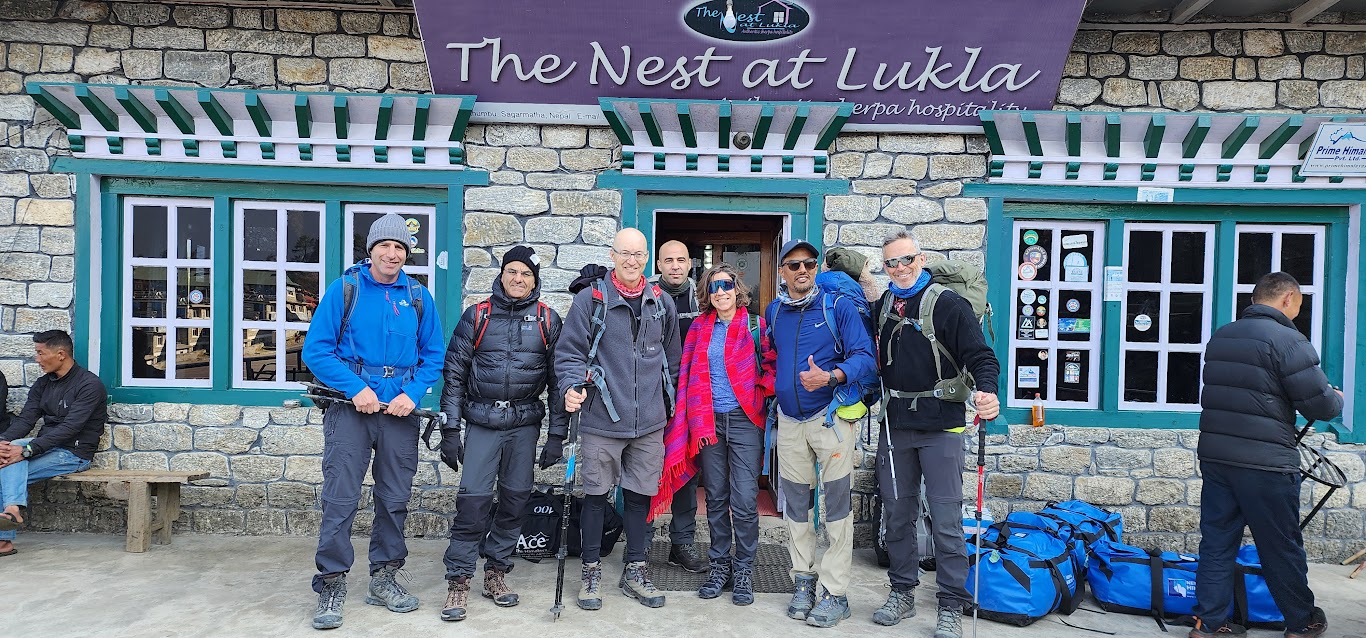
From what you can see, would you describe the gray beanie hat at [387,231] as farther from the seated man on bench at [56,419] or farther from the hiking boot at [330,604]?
the seated man on bench at [56,419]

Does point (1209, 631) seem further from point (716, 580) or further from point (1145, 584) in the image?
point (716, 580)

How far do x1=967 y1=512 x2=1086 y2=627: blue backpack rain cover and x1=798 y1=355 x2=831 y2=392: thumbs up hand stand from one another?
3.97 feet

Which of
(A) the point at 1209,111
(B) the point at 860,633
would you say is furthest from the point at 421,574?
(A) the point at 1209,111

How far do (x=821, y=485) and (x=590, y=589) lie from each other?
4.46ft

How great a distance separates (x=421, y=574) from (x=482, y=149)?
9.42 feet

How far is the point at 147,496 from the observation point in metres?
4.95

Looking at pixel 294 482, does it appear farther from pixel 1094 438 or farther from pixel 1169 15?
pixel 1169 15

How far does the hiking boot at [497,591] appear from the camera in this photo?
4.09 m

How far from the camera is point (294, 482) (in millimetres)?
5379

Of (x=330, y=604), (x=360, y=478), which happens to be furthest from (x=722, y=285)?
(x=330, y=604)

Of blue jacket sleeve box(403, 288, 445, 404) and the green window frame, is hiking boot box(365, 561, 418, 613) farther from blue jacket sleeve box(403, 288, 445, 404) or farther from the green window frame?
the green window frame

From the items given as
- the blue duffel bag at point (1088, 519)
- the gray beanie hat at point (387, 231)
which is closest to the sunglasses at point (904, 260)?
the blue duffel bag at point (1088, 519)

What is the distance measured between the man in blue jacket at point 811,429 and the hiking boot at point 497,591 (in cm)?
150

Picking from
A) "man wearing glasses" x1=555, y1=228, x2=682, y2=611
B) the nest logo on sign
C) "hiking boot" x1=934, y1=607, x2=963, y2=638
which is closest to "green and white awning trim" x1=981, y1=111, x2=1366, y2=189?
the nest logo on sign
